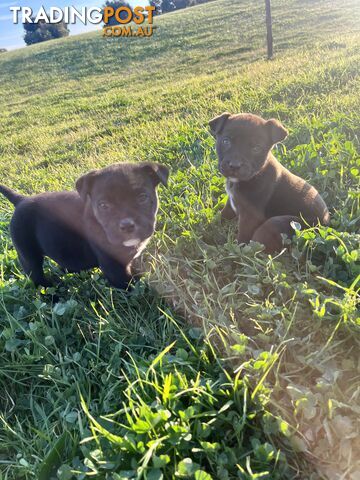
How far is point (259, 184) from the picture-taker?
391cm

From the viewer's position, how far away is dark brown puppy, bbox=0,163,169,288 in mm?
3432

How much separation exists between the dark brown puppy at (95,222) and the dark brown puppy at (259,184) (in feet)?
2.39

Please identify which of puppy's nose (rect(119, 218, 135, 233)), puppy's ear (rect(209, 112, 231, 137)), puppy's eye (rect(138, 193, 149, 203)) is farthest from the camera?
puppy's ear (rect(209, 112, 231, 137))

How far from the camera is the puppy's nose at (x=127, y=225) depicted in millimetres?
3307

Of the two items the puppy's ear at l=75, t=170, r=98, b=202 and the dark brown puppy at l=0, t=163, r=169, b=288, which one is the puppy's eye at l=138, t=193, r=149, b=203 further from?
the puppy's ear at l=75, t=170, r=98, b=202

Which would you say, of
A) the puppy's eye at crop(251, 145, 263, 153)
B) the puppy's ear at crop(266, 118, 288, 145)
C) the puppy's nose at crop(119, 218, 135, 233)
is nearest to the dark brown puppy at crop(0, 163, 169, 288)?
the puppy's nose at crop(119, 218, 135, 233)

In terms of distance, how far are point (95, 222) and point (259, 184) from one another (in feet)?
4.97

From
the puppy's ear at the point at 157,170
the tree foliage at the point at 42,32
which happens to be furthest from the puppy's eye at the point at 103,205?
the tree foliage at the point at 42,32

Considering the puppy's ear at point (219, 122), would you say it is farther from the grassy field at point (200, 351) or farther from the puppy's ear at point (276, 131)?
the grassy field at point (200, 351)

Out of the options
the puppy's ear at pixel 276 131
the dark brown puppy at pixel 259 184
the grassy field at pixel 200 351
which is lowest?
the grassy field at pixel 200 351

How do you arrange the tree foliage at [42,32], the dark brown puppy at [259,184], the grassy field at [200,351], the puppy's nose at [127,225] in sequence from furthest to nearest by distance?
1. the tree foliage at [42,32]
2. the dark brown puppy at [259,184]
3. the puppy's nose at [127,225]
4. the grassy field at [200,351]

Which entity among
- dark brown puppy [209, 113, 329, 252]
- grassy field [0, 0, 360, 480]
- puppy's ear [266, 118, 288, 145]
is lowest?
grassy field [0, 0, 360, 480]

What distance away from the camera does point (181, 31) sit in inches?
1344

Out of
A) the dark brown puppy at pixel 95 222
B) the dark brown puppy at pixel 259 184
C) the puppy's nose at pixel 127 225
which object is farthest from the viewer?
the dark brown puppy at pixel 259 184
